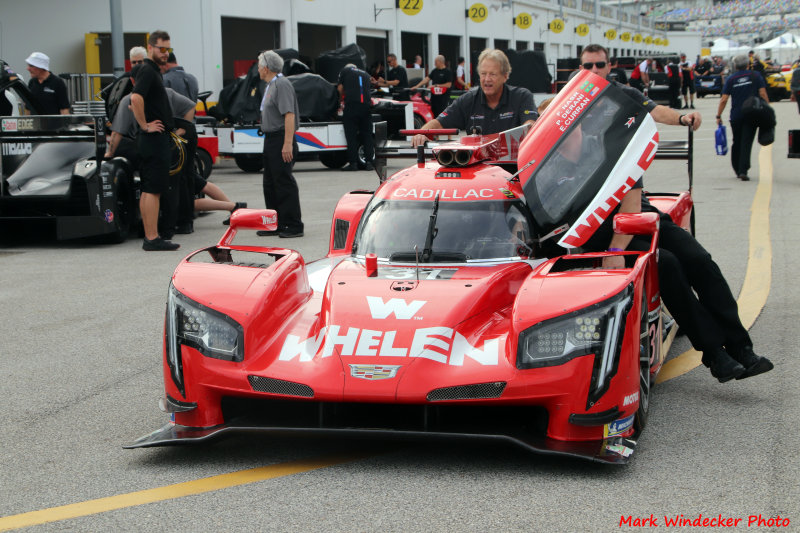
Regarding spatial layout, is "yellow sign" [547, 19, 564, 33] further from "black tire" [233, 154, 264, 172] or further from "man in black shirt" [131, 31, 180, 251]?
"man in black shirt" [131, 31, 180, 251]

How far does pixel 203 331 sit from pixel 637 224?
2.08m

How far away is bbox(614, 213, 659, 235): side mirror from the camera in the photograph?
15.9ft

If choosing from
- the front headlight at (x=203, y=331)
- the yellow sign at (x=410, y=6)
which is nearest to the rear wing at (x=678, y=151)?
the front headlight at (x=203, y=331)

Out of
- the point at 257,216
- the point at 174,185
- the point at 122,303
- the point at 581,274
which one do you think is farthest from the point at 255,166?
the point at 581,274

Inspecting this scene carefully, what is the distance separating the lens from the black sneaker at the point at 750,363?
503 centimetres

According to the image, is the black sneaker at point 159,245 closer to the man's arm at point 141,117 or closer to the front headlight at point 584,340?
the man's arm at point 141,117

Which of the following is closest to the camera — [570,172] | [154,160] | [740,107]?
[570,172]

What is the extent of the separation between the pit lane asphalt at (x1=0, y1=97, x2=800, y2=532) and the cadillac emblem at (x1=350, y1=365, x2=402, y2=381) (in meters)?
0.37

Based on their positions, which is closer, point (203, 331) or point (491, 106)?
point (203, 331)

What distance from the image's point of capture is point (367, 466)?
416cm

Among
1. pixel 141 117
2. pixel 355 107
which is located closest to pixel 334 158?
pixel 355 107

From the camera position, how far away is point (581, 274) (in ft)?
14.6

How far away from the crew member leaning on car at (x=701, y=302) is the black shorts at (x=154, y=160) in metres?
6.19

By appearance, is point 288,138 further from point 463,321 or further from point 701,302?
point 463,321
